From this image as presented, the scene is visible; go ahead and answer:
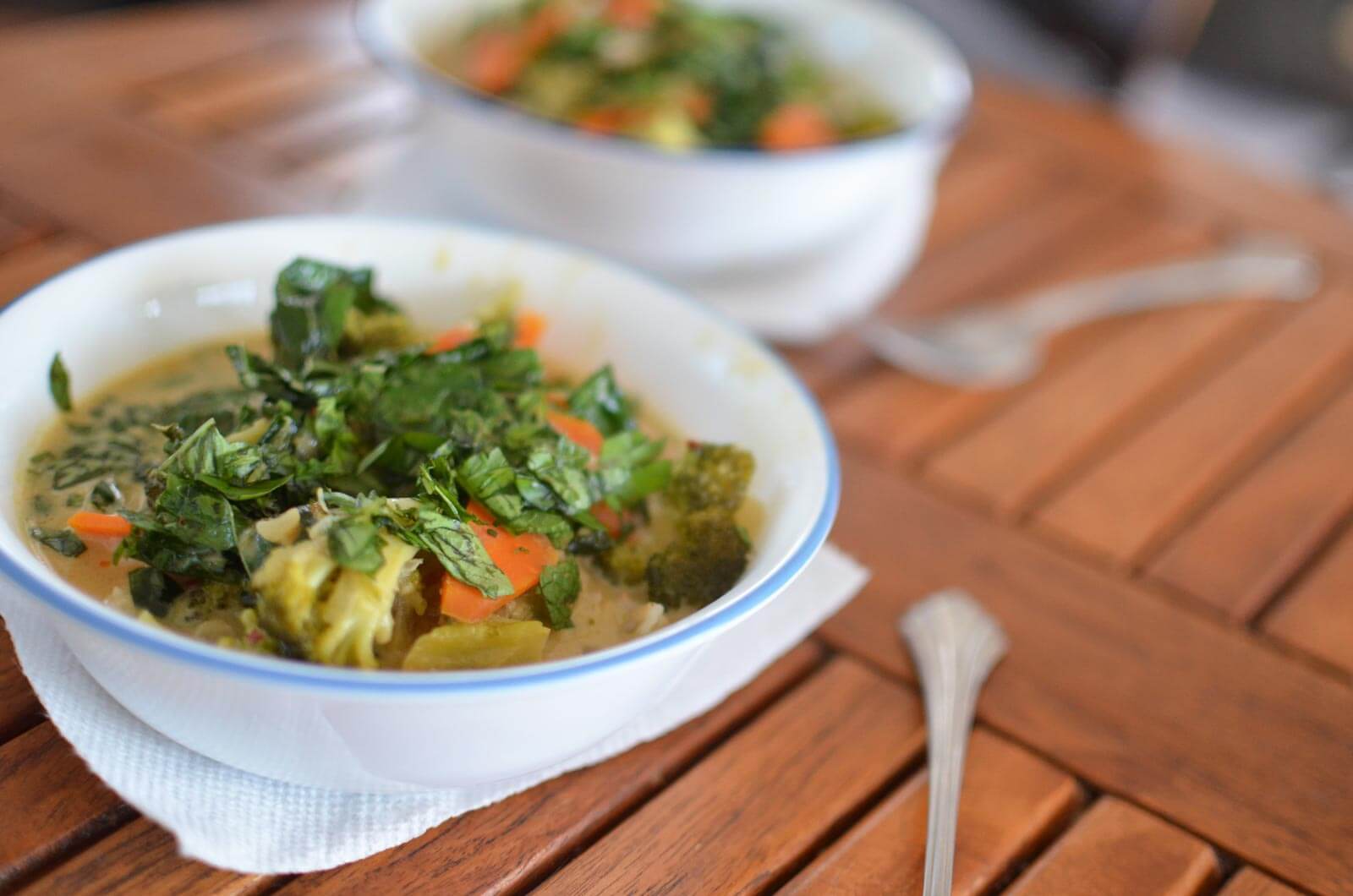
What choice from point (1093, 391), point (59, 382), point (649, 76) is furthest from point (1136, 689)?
point (649, 76)

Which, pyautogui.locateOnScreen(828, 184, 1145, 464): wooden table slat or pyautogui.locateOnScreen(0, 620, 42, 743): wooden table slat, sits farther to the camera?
pyautogui.locateOnScreen(828, 184, 1145, 464): wooden table slat

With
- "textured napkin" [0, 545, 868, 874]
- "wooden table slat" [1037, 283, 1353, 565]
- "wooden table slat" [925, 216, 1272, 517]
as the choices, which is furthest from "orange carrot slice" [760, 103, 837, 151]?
"textured napkin" [0, 545, 868, 874]

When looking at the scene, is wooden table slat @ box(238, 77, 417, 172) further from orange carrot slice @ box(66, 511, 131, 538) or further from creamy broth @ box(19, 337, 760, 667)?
orange carrot slice @ box(66, 511, 131, 538)

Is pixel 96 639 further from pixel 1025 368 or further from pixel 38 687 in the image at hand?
pixel 1025 368

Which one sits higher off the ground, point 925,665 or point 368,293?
point 368,293

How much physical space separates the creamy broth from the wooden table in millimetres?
140

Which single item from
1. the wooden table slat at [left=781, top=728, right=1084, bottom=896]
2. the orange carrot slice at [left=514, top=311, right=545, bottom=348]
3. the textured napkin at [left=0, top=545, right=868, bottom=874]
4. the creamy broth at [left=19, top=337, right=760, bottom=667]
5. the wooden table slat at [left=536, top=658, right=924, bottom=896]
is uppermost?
the orange carrot slice at [left=514, top=311, right=545, bottom=348]

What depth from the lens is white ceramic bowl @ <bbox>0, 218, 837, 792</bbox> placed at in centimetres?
90

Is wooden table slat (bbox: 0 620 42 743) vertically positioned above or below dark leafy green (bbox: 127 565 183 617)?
below

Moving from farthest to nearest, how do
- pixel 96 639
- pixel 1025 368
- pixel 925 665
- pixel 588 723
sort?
pixel 1025 368 < pixel 925 665 < pixel 588 723 < pixel 96 639

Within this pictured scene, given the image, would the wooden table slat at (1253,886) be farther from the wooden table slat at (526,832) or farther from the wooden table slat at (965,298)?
the wooden table slat at (965,298)

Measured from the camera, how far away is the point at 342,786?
1.05 metres

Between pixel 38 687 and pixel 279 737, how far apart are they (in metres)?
0.27

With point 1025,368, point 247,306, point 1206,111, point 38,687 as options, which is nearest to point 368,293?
point 247,306
